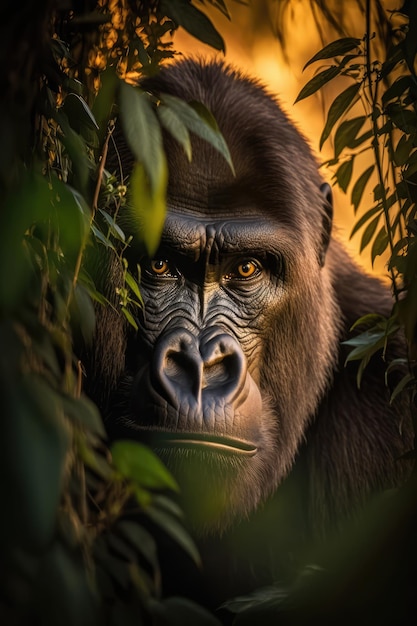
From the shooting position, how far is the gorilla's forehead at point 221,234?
2398mm

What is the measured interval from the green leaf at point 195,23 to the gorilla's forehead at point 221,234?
3.86 ft

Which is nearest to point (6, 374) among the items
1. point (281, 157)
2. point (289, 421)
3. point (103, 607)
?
point (103, 607)

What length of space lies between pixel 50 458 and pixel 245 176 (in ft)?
6.23

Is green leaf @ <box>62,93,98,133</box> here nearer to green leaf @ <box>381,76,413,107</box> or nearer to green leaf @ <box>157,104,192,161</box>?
green leaf @ <box>157,104,192,161</box>

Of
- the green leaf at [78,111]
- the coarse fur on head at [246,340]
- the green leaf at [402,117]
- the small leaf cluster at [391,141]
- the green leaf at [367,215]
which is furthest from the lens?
the coarse fur on head at [246,340]

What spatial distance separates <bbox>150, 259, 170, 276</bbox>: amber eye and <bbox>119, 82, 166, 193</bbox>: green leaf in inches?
50.3

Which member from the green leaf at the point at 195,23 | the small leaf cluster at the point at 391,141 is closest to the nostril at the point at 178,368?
the small leaf cluster at the point at 391,141

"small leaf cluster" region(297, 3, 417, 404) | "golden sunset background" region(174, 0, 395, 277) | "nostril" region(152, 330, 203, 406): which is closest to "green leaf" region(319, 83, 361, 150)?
"small leaf cluster" region(297, 3, 417, 404)

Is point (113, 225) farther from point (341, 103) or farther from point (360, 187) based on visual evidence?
point (360, 187)

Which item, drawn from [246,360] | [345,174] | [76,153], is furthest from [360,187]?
[76,153]

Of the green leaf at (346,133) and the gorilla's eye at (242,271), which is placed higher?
the green leaf at (346,133)

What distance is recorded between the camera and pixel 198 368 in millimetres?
2062

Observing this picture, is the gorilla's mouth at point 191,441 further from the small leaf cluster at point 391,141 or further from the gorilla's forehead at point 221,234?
the gorilla's forehead at point 221,234

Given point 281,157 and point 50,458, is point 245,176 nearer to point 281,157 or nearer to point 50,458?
point 281,157
